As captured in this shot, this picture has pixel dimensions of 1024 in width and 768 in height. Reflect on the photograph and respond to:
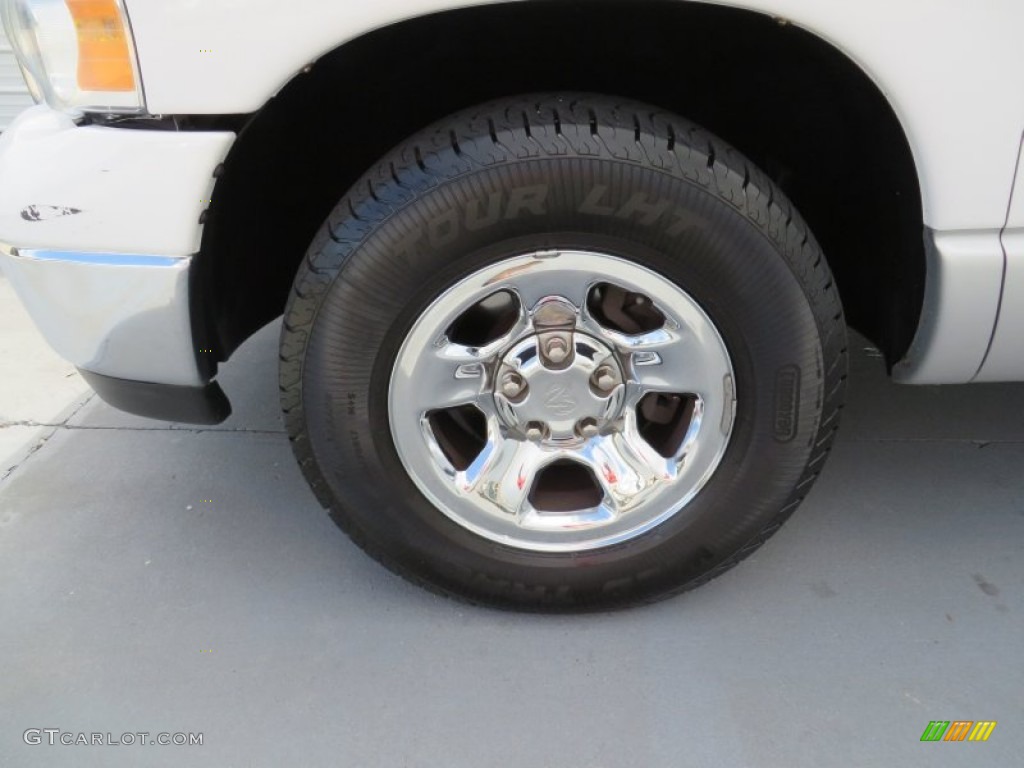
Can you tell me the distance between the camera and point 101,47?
137cm

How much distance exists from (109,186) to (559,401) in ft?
3.11

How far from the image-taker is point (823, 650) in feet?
5.54

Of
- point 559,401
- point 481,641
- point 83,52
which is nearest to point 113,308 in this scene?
point 83,52

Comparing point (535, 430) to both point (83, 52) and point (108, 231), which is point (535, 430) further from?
point (83, 52)

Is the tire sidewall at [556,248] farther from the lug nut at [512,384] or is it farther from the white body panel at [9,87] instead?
the white body panel at [9,87]

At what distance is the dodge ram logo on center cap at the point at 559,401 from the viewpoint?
1.64 metres

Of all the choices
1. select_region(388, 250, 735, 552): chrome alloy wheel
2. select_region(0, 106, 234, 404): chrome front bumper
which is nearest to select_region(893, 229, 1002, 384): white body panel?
select_region(388, 250, 735, 552): chrome alloy wheel

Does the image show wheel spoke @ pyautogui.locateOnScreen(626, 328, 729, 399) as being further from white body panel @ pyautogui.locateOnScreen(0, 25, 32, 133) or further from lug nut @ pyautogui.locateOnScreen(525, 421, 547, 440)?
white body panel @ pyautogui.locateOnScreen(0, 25, 32, 133)

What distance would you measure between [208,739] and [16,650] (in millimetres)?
555

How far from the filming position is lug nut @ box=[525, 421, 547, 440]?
1.69 meters

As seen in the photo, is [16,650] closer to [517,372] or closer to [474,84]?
Answer: [517,372]

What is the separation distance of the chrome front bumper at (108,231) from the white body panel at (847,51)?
0.11 metres

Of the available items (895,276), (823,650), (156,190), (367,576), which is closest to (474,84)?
(156,190)

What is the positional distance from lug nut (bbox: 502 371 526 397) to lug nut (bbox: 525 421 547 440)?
0.09 meters
